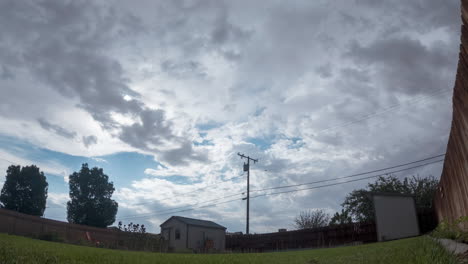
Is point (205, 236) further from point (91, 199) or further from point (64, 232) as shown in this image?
point (91, 199)

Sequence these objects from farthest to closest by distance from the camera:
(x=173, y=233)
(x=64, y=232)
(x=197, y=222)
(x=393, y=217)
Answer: (x=197, y=222) < (x=173, y=233) < (x=64, y=232) < (x=393, y=217)

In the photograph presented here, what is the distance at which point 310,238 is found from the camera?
30172 millimetres

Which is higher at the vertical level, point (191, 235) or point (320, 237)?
point (191, 235)

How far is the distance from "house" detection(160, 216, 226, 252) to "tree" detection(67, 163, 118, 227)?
17.1 metres

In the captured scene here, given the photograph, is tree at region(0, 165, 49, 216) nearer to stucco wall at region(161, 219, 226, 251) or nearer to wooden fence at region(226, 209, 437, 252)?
stucco wall at region(161, 219, 226, 251)

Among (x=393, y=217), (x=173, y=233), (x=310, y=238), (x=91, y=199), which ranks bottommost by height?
(x=310, y=238)

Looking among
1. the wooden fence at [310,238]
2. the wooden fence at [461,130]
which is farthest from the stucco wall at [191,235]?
the wooden fence at [461,130]

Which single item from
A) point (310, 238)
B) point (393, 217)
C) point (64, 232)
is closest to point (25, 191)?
point (64, 232)

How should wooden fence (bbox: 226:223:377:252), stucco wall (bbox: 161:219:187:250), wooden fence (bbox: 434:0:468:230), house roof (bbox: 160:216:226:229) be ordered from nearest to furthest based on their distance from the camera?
wooden fence (bbox: 434:0:468:230)
wooden fence (bbox: 226:223:377:252)
stucco wall (bbox: 161:219:187:250)
house roof (bbox: 160:216:226:229)

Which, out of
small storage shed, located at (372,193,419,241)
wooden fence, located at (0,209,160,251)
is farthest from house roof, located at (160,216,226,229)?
small storage shed, located at (372,193,419,241)

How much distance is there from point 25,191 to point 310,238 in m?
43.8

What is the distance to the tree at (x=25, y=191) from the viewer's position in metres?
50.4

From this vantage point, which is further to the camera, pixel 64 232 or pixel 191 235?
pixel 191 235

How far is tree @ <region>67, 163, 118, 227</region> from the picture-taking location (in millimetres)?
52250
